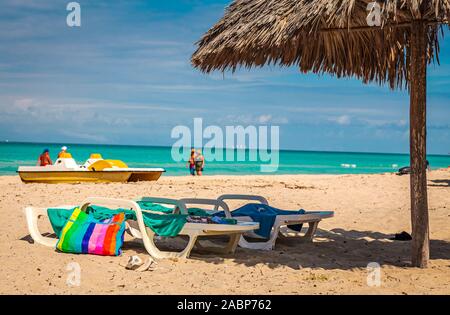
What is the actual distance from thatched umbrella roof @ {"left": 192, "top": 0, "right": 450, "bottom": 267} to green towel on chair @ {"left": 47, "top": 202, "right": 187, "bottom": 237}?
1.70 meters

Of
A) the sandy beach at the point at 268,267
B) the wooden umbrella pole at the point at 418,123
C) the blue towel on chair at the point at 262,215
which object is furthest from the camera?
the blue towel on chair at the point at 262,215

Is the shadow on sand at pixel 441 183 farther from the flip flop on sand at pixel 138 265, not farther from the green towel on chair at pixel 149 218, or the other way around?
the flip flop on sand at pixel 138 265

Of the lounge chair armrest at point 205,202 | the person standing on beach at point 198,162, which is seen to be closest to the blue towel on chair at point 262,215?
the lounge chair armrest at point 205,202

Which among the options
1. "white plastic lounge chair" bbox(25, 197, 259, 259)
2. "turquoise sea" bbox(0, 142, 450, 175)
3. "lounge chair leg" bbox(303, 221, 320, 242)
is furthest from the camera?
"turquoise sea" bbox(0, 142, 450, 175)

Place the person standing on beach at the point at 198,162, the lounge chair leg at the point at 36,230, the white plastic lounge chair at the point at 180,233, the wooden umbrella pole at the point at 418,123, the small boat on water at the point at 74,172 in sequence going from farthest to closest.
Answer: the person standing on beach at the point at 198,162 → the small boat on water at the point at 74,172 → the lounge chair leg at the point at 36,230 → the white plastic lounge chair at the point at 180,233 → the wooden umbrella pole at the point at 418,123

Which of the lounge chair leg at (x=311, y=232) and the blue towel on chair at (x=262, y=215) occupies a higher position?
the blue towel on chair at (x=262, y=215)

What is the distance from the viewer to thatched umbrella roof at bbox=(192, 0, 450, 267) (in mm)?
4867

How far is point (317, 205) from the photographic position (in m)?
10.1

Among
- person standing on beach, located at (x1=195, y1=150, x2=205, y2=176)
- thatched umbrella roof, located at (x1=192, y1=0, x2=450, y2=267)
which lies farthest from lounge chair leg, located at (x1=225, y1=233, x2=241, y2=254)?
person standing on beach, located at (x1=195, y1=150, x2=205, y2=176)

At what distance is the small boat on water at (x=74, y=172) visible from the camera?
13789 millimetres

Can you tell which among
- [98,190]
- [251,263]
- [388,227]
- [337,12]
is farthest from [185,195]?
[337,12]

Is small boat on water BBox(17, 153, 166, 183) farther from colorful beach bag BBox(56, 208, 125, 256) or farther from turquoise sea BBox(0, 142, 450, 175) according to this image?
turquoise sea BBox(0, 142, 450, 175)

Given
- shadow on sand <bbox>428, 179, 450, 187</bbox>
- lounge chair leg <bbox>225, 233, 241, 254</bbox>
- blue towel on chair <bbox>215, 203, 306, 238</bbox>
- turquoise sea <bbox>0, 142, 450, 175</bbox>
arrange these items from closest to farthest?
1. lounge chair leg <bbox>225, 233, 241, 254</bbox>
2. blue towel on chair <bbox>215, 203, 306, 238</bbox>
3. shadow on sand <bbox>428, 179, 450, 187</bbox>
4. turquoise sea <bbox>0, 142, 450, 175</bbox>
